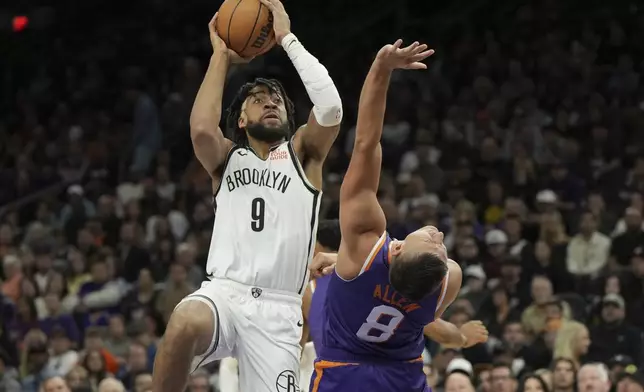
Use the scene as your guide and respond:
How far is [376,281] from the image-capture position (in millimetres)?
6152

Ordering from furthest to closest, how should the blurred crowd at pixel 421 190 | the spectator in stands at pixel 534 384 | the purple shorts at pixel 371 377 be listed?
1. the blurred crowd at pixel 421 190
2. the spectator in stands at pixel 534 384
3. the purple shorts at pixel 371 377

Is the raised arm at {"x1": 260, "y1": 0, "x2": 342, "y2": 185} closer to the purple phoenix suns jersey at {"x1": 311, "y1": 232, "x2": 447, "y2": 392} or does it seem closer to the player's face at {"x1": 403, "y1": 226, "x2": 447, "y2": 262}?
the purple phoenix suns jersey at {"x1": 311, "y1": 232, "x2": 447, "y2": 392}

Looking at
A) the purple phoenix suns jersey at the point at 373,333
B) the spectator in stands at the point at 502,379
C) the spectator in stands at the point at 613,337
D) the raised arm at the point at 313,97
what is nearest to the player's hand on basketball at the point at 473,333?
the purple phoenix suns jersey at the point at 373,333

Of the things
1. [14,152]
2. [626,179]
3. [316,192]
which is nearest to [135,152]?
[14,152]

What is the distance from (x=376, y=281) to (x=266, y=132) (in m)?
1.38

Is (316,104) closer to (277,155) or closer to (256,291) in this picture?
(277,155)

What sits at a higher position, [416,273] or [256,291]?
[416,273]

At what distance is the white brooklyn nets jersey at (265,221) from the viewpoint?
275 inches

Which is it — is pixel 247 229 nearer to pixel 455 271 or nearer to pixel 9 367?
pixel 455 271

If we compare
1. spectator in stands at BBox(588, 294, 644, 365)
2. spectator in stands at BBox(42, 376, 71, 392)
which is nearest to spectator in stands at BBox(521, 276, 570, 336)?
spectator in stands at BBox(588, 294, 644, 365)

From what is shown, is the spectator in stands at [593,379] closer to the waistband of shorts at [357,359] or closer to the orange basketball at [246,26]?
the waistband of shorts at [357,359]

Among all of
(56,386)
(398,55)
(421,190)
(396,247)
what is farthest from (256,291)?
(421,190)

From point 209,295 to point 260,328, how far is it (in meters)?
0.30

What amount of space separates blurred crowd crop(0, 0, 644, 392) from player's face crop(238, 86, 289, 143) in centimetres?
309
